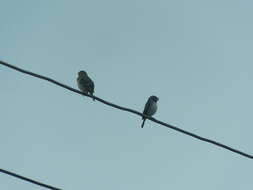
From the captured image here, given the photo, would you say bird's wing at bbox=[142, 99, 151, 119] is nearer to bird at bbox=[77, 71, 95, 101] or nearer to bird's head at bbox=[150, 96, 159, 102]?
bird's head at bbox=[150, 96, 159, 102]

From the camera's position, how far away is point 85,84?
1512cm

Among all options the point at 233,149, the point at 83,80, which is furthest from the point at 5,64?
the point at 83,80

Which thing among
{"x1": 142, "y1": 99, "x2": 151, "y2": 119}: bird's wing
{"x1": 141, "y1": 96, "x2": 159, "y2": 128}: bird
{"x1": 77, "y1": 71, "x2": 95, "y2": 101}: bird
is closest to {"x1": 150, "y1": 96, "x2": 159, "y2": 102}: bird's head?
{"x1": 141, "y1": 96, "x2": 159, "y2": 128}: bird

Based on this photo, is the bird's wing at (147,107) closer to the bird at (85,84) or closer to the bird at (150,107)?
the bird at (150,107)

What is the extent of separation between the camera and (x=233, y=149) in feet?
21.3

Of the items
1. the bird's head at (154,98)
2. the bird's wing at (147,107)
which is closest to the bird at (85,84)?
the bird's wing at (147,107)

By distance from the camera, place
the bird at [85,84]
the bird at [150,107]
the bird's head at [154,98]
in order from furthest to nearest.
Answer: the bird's head at [154,98], the bird at [150,107], the bird at [85,84]

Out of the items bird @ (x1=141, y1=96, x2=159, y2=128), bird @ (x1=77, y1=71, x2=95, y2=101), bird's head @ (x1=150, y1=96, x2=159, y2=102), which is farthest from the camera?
bird's head @ (x1=150, y1=96, x2=159, y2=102)

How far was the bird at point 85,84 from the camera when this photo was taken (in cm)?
1507

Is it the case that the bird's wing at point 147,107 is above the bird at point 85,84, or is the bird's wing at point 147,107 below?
above

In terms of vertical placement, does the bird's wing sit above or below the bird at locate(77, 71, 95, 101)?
above

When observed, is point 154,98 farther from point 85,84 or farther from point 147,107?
point 85,84

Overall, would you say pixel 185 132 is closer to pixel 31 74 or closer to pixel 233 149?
pixel 233 149

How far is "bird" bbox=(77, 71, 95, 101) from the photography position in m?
15.1
